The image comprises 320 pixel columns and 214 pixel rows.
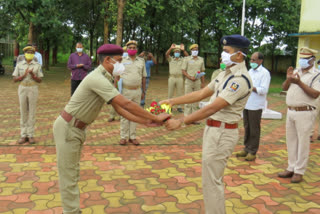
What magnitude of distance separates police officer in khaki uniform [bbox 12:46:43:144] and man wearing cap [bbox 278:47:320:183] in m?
4.98

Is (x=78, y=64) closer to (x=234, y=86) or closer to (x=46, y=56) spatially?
(x=234, y=86)

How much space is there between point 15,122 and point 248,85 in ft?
23.3

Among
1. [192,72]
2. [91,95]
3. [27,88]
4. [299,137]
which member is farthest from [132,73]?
[299,137]

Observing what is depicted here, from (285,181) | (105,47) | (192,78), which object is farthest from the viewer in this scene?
(192,78)

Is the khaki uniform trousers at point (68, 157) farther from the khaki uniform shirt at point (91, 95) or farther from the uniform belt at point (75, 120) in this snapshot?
the khaki uniform shirt at point (91, 95)

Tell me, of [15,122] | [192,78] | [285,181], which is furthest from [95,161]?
[192,78]

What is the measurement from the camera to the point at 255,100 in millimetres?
5730

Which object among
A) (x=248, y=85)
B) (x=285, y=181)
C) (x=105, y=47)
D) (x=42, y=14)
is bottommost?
(x=285, y=181)

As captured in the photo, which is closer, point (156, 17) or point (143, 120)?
point (143, 120)

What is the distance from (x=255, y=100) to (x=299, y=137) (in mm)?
1155

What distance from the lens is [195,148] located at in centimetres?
656

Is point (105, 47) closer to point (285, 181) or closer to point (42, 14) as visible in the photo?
point (285, 181)

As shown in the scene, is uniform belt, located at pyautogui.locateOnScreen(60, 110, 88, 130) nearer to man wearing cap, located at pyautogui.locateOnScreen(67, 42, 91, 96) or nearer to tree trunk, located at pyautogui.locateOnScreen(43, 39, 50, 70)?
man wearing cap, located at pyautogui.locateOnScreen(67, 42, 91, 96)

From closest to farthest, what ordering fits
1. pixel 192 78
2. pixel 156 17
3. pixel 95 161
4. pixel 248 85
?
pixel 248 85, pixel 95 161, pixel 192 78, pixel 156 17
